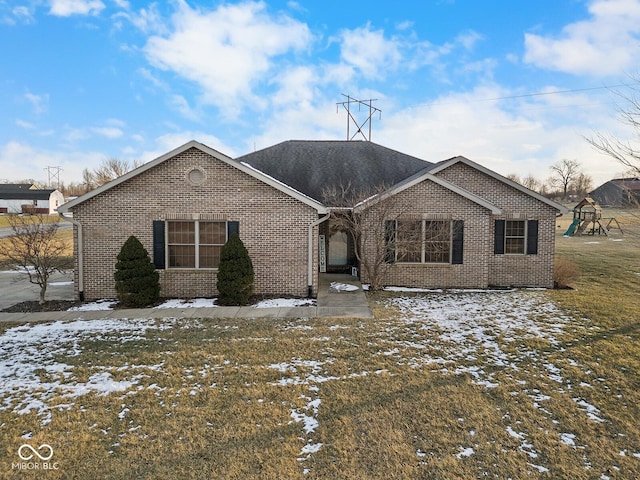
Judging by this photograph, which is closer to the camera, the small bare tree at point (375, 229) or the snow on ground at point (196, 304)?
the snow on ground at point (196, 304)

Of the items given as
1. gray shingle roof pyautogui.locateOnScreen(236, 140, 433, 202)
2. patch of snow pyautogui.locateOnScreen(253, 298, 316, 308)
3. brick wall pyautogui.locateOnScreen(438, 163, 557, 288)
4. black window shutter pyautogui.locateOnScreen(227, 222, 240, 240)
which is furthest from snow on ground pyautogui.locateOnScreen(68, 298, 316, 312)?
brick wall pyautogui.locateOnScreen(438, 163, 557, 288)

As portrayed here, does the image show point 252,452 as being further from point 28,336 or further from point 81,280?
point 81,280

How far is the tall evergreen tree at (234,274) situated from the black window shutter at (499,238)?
8.23 m

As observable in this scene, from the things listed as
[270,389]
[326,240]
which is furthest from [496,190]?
[270,389]

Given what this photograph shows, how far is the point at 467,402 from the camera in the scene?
5.43m

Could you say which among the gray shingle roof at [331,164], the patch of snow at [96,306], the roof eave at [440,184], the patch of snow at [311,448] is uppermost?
the gray shingle roof at [331,164]

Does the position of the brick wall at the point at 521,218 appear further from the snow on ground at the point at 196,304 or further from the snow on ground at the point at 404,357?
the snow on ground at the point at 196,304

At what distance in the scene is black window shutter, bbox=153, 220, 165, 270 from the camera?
38.5 ft

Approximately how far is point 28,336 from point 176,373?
4.21 m

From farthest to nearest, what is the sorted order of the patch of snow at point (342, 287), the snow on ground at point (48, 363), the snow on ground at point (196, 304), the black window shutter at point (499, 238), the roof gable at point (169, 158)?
the black window shutter at point (499, 238) → the patch of snow at point (342, 287) → the roof gable at point (169, 158) → the snow on ground at point (196, 304) → the snow on ground at point (48, 363)

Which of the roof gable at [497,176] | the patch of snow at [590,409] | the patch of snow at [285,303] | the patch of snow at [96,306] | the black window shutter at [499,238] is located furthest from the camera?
the black window shutter at [499,238]

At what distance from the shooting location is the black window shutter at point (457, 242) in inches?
509

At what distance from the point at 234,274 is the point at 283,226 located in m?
2.08

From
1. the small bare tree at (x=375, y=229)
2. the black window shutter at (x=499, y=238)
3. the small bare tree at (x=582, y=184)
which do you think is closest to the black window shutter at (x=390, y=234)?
the small bare tree at (x=375, y=229)
